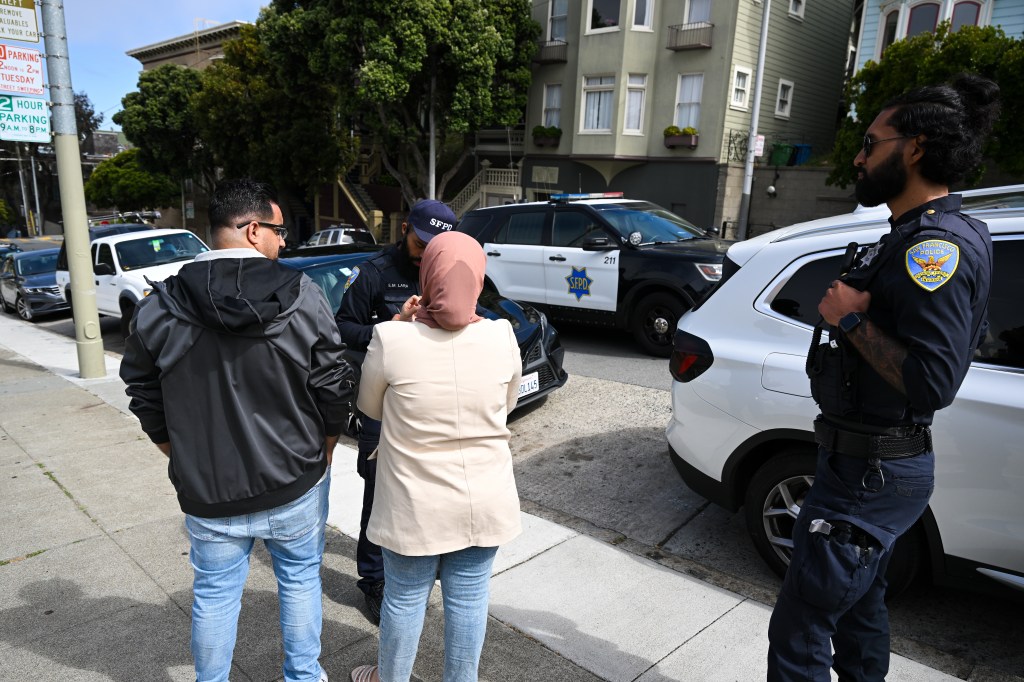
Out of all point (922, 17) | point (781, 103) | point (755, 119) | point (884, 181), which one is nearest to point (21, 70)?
point (884, 181)

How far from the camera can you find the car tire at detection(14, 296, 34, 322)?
51.0 feet

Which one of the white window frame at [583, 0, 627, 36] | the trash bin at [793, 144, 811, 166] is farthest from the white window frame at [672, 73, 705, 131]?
the trash bin at [793, 144, 811, 166]

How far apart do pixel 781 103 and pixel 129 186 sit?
1289 inches

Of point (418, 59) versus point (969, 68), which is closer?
point (969, 68)

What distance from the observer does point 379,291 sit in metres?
3.40

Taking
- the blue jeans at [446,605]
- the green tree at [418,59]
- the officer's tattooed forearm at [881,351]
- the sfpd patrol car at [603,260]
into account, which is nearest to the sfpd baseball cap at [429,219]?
the blue jeans at [446,605]

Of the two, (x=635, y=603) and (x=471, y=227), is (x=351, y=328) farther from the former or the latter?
(x=471, y=227)

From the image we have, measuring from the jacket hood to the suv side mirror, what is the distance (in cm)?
600

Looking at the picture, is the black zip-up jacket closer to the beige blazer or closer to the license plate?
the beige blazer

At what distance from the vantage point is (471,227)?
9.39 meters

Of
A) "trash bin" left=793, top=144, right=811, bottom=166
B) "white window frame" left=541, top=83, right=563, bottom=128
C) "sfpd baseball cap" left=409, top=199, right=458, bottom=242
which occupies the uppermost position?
"white window frame" left=541, top=83, right=563, bottom=128

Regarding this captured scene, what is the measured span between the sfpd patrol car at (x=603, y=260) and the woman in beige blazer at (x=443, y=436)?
5566 millimetres

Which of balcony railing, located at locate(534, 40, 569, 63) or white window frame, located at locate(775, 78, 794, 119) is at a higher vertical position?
balcony railing, located at locate(534, 40, 569, 63)

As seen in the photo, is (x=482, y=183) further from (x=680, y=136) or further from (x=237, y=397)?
(x=237, y=397)
